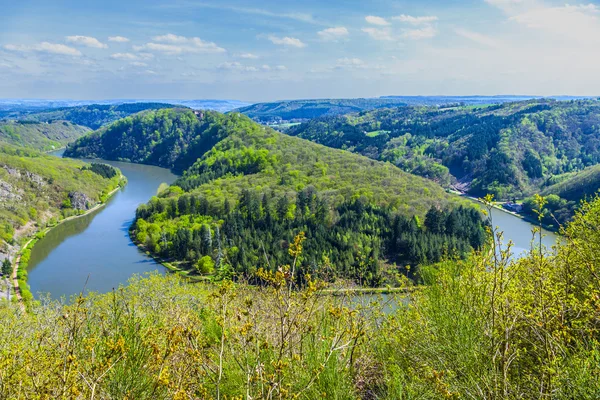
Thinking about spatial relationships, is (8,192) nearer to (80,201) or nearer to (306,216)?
(80,201)

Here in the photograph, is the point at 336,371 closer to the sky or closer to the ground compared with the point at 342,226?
closer to the sky

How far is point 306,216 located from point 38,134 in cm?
14195

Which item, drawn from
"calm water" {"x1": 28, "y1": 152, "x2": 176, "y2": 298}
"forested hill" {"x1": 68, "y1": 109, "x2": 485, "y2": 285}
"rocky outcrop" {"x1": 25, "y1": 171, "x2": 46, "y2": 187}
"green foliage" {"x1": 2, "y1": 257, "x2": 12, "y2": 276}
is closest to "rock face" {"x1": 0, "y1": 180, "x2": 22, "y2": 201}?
"rocky outcrop" {"x1": 25, "y1": 171, "x2": 46, "y2": 187}

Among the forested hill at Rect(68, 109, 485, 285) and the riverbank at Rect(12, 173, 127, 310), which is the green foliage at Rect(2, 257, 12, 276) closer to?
the riverbank at Rect(12, 173, 127, 310)

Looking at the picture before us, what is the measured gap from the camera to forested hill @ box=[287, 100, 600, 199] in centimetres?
8331

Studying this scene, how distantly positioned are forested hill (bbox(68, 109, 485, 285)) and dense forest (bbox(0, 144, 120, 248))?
1349 centimetres

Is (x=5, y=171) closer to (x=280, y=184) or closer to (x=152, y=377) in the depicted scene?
(x=280, y=184)

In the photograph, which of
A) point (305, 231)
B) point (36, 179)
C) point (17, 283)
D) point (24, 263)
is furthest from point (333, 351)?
point (36, 179)

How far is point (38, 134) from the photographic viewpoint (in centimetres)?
14850

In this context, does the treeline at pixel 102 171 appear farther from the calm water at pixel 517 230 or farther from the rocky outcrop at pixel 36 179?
the calm water at pixel 517 230

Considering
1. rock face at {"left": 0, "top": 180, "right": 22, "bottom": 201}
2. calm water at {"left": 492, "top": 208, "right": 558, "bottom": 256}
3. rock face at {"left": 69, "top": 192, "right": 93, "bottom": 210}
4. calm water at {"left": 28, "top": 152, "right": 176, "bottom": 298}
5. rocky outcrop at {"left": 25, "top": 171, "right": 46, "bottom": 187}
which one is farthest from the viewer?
rocky outcrop at {"left": 25, "top": 171, "right": 46, "bottom": 187}

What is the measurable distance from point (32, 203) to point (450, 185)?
74.4 meters

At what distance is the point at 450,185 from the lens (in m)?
85.4

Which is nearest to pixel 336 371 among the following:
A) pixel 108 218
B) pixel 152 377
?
pixel 152 377
